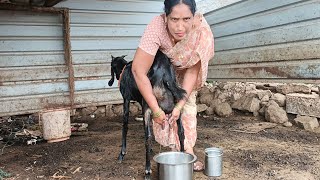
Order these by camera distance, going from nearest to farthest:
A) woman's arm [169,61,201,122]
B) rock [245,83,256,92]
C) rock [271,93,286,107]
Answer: woman's arm [169,61,201,122] < rock [271,93,286,107] < rock [245,83,256,92]

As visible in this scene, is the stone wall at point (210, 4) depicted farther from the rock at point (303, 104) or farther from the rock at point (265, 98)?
the rock at point (303, 104)

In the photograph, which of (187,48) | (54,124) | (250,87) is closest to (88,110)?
(54,124)

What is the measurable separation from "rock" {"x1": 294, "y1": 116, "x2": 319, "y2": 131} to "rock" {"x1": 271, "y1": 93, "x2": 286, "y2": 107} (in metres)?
0.53

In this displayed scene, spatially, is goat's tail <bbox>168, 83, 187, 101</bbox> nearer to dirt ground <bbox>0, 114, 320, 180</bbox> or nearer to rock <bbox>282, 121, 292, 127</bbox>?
dirt ground <bbox>0, 114, 320, 180</bbox>

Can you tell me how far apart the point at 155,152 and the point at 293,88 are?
3200 millimetres

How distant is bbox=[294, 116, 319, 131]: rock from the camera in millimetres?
5156

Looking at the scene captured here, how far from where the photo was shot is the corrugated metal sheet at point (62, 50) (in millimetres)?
6082

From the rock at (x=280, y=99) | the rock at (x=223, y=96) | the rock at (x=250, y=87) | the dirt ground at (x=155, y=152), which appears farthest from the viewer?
the rock at (x=223, y=96)

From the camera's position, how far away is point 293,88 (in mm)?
5926

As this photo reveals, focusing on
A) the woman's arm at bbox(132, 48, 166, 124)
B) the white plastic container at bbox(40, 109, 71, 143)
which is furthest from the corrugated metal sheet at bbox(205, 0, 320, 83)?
the white plastic container at bbox(40, 109, 71, 143)

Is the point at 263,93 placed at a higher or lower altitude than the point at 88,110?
higher

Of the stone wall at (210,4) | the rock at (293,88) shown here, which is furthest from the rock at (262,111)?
the stone wall at (210,4)

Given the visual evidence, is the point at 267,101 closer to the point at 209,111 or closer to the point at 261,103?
the point at 261,103

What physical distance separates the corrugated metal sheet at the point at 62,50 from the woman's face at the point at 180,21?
13.8ft
